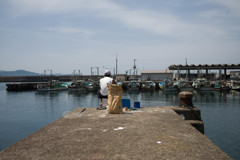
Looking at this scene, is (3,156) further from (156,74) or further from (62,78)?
(62,78)

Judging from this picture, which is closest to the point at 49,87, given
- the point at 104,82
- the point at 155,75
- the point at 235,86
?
the point at 155,75

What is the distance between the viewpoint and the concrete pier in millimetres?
3637

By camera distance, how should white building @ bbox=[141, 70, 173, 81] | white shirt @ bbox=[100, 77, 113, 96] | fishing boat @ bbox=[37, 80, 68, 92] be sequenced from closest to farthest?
white shirt @ bbox=[100, 77, 113, 96]
fishing boat @ bbox=[37, 80, 68, 92]
white building @ bbox=[141, 70, 173, 81]

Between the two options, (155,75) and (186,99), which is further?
(155,75)

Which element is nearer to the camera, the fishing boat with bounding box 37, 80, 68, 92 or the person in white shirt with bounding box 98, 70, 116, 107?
the person in white shirt with bounding box 98, 70, 116, 107

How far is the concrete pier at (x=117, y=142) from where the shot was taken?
11.9 ft

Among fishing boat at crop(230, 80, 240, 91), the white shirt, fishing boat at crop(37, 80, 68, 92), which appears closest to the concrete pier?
the white shirt

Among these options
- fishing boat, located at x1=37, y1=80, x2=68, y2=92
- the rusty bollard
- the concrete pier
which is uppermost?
the rusty bollard

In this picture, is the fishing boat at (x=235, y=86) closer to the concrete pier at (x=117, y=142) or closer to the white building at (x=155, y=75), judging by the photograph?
the white building at (x=155, y=75)

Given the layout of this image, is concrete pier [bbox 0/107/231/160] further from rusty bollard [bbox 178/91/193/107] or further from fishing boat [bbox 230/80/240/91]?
fishing boat [bbox 230/80/240/91]

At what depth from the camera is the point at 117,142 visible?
4305mm

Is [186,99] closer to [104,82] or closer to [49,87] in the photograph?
[104,82]

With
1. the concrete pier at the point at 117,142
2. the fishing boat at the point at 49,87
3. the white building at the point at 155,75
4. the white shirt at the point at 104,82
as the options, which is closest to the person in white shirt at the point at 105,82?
the white shirt at the point at 104,82

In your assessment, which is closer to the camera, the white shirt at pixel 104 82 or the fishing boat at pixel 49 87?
the white shirt at pixel 104 82
